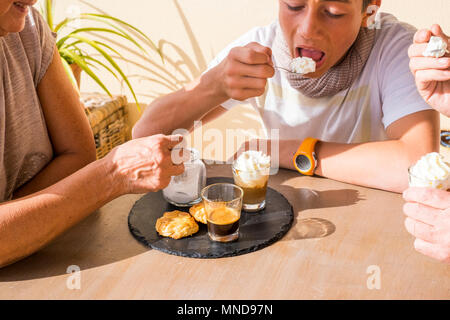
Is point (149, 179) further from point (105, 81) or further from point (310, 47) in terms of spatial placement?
point (105, 81)

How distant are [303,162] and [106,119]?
1.81m

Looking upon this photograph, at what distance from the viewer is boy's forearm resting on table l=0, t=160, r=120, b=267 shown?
1038 millimetres

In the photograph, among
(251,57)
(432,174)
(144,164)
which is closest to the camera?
(432,174)

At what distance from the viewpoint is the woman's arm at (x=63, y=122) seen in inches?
57.4

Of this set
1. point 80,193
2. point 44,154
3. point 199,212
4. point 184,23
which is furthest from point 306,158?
point 184,23

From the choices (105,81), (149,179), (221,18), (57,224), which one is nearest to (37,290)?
(57,224)

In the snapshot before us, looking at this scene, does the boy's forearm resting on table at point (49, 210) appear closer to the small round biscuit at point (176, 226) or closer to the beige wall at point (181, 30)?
the small round biscuit at point (176, 226)

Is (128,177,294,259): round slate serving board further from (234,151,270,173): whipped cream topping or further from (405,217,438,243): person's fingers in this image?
(405,217,438,243): person's fingers

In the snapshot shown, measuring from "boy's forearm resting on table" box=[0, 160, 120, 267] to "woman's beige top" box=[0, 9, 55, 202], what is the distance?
34 cm

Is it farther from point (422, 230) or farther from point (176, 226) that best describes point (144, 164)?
point (422, 230)

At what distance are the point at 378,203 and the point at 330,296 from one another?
19.3 inches

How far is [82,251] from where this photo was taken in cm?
113

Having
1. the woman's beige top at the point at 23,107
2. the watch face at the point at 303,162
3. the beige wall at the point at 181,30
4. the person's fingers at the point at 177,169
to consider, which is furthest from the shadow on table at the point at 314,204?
the beige wall at the point at 181,30

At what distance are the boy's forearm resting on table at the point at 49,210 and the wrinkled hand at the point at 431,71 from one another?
92cm
